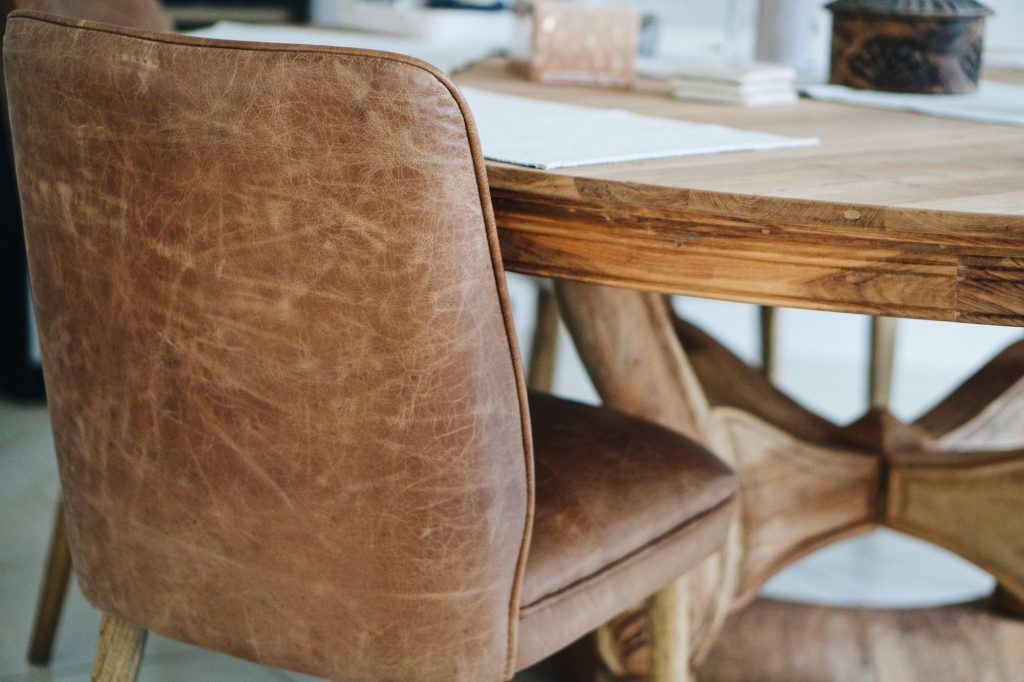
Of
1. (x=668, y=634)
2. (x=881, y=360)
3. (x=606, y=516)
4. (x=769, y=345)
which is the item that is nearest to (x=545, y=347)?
(x=769, y=345)

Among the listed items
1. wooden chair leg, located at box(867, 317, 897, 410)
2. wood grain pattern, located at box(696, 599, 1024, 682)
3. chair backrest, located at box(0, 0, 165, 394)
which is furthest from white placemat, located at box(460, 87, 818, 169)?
chair backrest, located at box(0, 0, 165, 394)

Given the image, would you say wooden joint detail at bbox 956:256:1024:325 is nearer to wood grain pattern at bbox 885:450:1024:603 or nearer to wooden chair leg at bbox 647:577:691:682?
wooden chair leg at bbox 647:577:691:682

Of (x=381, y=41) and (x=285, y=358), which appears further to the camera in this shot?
(x=381, y=41)

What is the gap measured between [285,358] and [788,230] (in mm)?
358

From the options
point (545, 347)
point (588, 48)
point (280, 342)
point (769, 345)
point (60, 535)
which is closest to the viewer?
point (280, 342)

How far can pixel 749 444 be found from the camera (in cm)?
154

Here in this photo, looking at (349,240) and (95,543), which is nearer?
(349,240)

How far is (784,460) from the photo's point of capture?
1562mm

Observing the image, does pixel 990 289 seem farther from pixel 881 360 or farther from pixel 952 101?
pixel 881 360

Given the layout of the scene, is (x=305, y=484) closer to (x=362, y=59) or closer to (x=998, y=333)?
(x=362, y=59)

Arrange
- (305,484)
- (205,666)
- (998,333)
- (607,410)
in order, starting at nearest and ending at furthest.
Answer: (305,484) < (607,410) < (205,666) < (998,333)

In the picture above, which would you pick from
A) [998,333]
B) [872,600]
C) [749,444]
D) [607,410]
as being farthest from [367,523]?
[998,333]

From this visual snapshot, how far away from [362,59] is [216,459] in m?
0.30

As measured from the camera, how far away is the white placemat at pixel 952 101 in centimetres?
131
